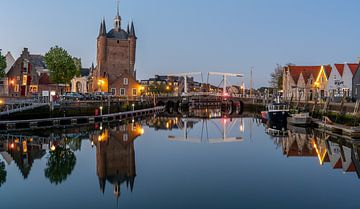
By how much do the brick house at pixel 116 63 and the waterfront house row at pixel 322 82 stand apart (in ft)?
114

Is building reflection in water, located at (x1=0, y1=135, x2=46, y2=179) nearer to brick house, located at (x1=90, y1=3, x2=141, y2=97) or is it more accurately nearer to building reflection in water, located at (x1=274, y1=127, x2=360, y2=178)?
building reflection in water, located at (x1=274, y1=127, x2=360, y2=178)

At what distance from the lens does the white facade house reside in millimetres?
62812

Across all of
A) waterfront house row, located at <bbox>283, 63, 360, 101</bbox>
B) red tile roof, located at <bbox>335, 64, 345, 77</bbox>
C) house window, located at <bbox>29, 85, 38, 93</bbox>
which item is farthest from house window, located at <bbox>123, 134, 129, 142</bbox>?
red tile roof, located at <bbox>335, 64, 345, 77</bbox>

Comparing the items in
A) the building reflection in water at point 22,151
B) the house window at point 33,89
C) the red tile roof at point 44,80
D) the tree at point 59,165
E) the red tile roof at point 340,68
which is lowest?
the tree at point 59,165

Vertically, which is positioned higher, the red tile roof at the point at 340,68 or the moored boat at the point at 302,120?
the red tile roof at the point at 340,68

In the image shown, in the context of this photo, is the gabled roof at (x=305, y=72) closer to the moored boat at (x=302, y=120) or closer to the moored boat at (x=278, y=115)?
the moored boat at (x=278, y=115)

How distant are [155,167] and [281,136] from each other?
66.8ft

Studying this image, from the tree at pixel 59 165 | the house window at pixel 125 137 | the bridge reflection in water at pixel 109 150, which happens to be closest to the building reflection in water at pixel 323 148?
the bridge reflection in water at pixel 109 150

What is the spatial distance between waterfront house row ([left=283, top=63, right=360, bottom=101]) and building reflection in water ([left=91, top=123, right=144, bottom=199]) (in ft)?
96.8

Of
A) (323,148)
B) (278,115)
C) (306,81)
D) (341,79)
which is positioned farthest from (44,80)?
(323,148)

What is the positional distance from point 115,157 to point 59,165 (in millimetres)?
4134

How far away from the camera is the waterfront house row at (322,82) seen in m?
62.2

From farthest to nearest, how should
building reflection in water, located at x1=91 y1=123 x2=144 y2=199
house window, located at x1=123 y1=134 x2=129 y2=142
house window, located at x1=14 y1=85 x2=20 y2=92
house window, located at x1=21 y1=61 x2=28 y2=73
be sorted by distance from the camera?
1. house window, located at x1=21 y1=61 x2=28 y2=73
2. house window, located at x1=14 y1=85 x2=20 y2=92
3. house window, located at x1=123 y1=134 x2=129 y2=142
4. building reflection in water, located at x1=91 y1=123 x2=144 y2=199

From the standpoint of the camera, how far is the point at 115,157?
27406mm
